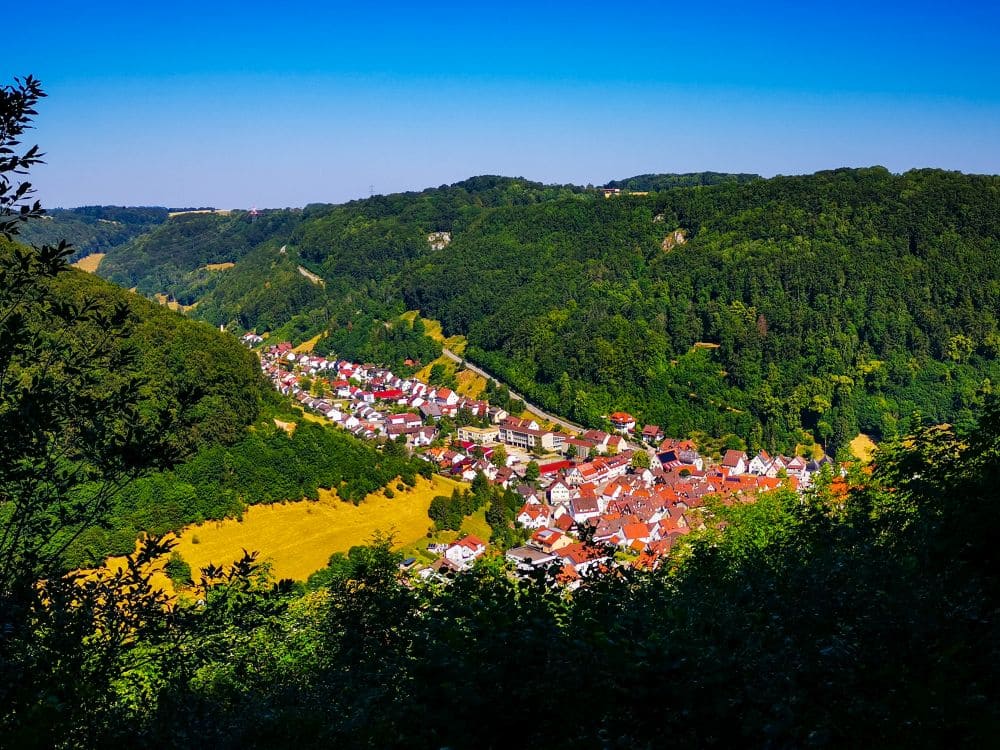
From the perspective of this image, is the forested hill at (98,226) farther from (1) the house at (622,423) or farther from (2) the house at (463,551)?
(2) the house at (463,551)

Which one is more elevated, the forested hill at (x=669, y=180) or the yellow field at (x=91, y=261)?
the forested hill at (x=669, y=180)

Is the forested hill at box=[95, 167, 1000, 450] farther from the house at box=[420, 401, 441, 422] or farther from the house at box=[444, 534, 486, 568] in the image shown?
the house at box=[444, 534, 486, 568]

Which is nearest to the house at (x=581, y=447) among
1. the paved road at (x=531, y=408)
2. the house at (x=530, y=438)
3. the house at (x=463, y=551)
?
the house at (x=530, y=438)

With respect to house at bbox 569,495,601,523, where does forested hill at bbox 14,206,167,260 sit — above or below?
above

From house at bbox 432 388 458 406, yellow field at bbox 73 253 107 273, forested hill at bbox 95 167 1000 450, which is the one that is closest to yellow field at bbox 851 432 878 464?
forested hill at bbox 95 167 1000 450

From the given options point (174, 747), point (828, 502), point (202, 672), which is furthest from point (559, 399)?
point (174, 747)

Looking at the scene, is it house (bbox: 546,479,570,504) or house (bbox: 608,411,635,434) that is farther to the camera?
house (bbox: 608,411,635,434)

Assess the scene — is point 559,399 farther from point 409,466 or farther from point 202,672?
point 202,672
